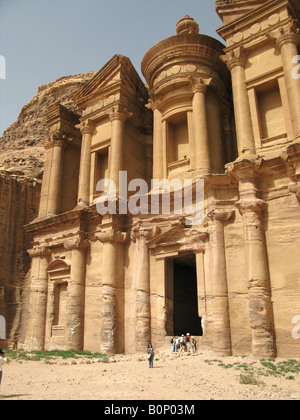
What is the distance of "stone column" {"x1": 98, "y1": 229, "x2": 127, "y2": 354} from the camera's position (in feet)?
47.5

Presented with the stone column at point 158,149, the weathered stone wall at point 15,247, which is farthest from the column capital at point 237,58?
the weathered stone wall at point 15,247

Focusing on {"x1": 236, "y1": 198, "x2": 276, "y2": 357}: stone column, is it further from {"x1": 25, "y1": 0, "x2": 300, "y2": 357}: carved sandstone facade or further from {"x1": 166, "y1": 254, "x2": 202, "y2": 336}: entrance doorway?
{"x1": 166, "y1": 254, "x2": 202, "y2": 336}: entrance doorway

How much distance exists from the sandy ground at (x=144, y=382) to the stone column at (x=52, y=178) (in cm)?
984

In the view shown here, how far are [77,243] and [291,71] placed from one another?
435 inches

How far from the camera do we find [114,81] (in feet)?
60.2

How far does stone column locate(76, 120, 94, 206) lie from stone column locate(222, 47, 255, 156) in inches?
304

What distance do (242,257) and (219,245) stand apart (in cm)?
86

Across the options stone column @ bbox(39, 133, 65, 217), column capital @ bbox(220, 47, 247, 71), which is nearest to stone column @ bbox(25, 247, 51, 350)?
stone column @ bbox(39, 133, 65, 217)

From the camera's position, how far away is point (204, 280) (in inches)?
518

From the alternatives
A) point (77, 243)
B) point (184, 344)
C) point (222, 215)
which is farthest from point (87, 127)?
point (184, 344)

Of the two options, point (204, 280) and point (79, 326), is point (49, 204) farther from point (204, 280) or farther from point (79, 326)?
point (204, 280)

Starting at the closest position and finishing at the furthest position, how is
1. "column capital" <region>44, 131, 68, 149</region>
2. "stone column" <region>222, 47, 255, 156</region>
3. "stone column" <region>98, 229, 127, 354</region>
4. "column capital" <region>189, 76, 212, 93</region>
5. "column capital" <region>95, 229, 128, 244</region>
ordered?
1. "stone column" <region>222, 47, 255, 156</region>
2. "stone column" <region>98, 229, 127, 354</region>
3. "column capital" <region>95, 229, 128, 244</region>
4. "column capital" <region>189, 76, 212, 93</region>
5. "column capital" <region>44, 131, 68, 149</region>
